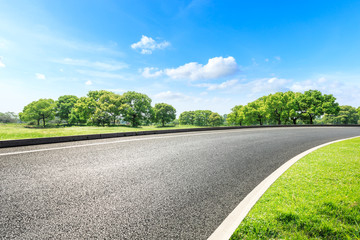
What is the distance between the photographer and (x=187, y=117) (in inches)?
3981

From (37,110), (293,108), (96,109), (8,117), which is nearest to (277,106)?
(293,108)

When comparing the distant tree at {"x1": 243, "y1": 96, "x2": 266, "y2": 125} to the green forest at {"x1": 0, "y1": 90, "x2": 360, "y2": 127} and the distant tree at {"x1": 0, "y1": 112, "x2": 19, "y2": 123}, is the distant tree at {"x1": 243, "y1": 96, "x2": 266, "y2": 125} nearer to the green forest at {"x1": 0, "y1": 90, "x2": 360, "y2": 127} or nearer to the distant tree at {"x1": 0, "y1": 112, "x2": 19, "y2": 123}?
the green forest at {"x1": 0, "y1": 90, "x2": 360, "y2": 127}

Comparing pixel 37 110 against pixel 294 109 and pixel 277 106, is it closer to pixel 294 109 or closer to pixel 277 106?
pixel 277 106

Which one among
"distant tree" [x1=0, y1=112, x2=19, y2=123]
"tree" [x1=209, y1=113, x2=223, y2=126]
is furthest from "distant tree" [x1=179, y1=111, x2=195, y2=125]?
"distant tree" [x1=0, y1=112, x2=19, y2=123]

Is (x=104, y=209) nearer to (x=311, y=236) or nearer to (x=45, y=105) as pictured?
(x=311, y=236)

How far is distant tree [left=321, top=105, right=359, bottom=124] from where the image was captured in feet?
172

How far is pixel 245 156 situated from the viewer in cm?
605

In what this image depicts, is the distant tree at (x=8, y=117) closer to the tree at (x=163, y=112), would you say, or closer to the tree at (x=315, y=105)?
the tree at (x=163, y=112)

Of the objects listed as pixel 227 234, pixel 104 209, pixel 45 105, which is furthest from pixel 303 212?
pixel 45 105

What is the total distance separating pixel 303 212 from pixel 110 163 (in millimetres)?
4573

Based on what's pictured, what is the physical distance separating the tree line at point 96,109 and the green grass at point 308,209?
41.3 meters

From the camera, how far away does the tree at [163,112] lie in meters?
59.0

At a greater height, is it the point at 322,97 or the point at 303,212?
the point at 322,97

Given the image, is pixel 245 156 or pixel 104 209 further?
pixel 245 156
